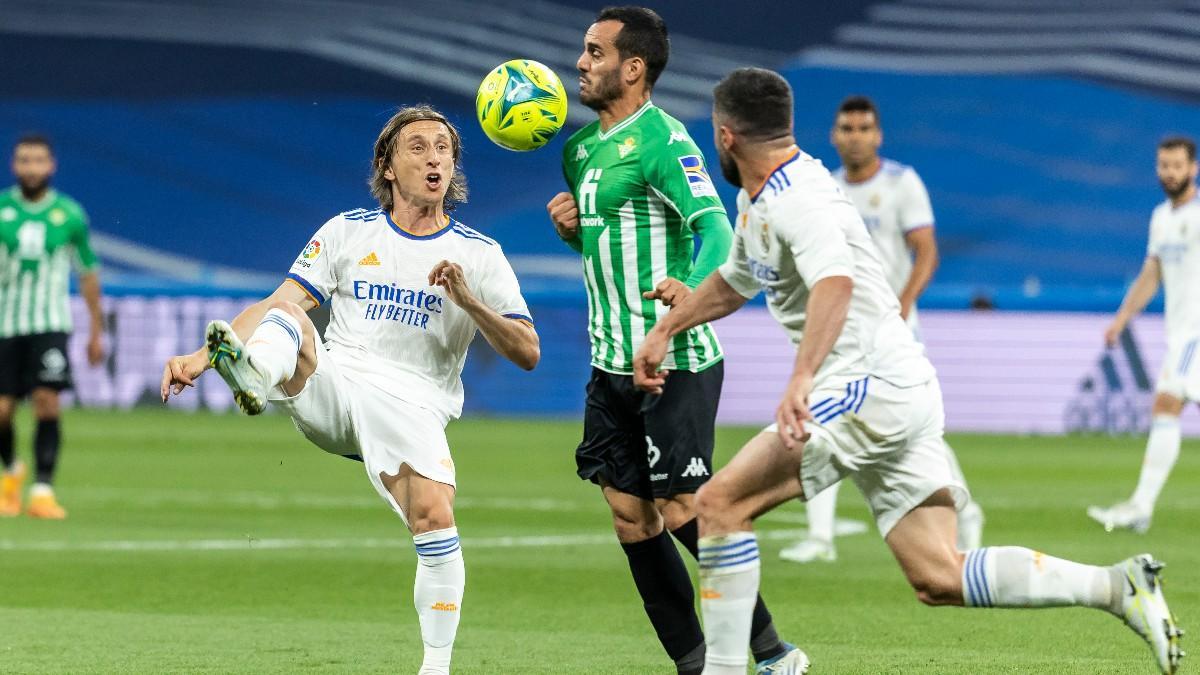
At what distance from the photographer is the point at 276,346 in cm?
617

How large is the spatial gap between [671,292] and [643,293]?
18.1 inches

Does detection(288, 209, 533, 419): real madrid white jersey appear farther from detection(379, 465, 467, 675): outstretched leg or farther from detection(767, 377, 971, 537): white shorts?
detection(767, 377, 971, 537): white shorts

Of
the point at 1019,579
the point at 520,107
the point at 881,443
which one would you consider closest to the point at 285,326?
the point at 520,107

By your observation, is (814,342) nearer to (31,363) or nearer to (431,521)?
(431,521)

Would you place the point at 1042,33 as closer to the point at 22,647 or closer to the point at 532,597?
the point at 532,597

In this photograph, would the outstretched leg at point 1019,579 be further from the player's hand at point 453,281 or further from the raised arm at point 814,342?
the player's hand at point 453,281

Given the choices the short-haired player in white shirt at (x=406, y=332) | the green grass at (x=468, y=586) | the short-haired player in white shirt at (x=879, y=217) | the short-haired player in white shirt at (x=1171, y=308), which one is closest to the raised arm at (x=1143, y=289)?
the short-haired player in white shirt at (x=1171, y=308)

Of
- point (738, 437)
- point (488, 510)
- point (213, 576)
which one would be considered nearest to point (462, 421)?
point (738, 437)

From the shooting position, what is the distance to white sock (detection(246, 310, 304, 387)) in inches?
238

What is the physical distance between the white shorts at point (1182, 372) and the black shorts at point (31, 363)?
759 centimetres

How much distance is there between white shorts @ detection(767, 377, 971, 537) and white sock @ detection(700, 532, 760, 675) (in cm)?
30

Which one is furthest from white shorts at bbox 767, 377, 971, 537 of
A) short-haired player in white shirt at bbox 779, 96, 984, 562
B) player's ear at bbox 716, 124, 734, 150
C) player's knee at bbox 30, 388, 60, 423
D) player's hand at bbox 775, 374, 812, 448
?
player's knee at bbox 30, 388, 60, 423

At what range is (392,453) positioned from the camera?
21.5ft

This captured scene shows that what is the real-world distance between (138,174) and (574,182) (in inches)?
971
